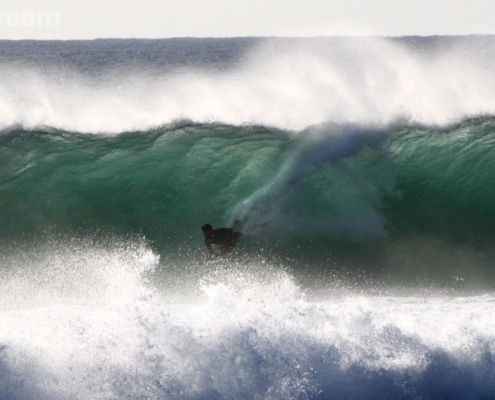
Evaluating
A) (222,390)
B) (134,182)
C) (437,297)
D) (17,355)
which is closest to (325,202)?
(437,297)

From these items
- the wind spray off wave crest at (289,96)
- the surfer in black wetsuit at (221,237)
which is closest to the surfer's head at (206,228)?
the surfer in black wetsuit at (221,237)

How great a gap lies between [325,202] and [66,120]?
14.2 ft

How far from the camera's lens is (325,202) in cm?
686

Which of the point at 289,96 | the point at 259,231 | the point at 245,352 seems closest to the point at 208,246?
the point at 259,231

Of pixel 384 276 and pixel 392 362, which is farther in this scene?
pixel 384 276

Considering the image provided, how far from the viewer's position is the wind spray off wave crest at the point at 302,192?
6574 millimetres

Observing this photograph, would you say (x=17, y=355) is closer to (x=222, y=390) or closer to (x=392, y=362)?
(x=222, y=390)

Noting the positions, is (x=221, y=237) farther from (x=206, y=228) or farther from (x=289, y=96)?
(x=289, y=96)

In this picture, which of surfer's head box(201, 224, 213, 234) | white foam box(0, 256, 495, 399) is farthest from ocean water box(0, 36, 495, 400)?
surfer's head box(201, 224, 213, 234)

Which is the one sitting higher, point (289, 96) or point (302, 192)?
point (289, 96)

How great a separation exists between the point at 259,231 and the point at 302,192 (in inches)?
35.2

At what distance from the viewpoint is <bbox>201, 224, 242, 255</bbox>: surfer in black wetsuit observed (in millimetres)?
6344

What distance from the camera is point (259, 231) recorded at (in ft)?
21.2

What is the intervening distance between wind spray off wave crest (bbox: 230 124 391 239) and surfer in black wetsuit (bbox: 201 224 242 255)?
170mm
